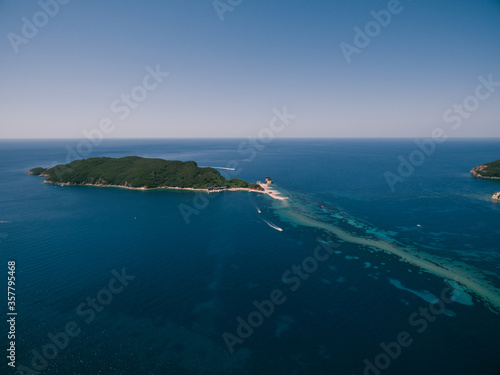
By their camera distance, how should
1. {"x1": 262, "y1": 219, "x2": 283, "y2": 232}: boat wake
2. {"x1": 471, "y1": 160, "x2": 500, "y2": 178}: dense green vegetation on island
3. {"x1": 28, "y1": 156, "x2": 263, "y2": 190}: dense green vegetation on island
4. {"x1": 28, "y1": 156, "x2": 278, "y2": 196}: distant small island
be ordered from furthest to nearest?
{"x1": 471, "y1": 160, "x2": 500, "y2": 178}: dense green vegetation on island
{"x1": 28, "y1": 156, "x2": 263, "y2": 190}: dense green vegetation on island
{"x1": 28, "y1": 156, "x2": 278, "y2": 196}: distant small island
{"x1": 262, "y1": 219, "x2": 283, "y2": 232}: boat wake

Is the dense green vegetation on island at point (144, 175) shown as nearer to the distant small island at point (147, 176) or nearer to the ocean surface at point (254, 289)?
the distant small island at point (147, 176)

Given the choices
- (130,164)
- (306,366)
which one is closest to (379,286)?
(306,366)

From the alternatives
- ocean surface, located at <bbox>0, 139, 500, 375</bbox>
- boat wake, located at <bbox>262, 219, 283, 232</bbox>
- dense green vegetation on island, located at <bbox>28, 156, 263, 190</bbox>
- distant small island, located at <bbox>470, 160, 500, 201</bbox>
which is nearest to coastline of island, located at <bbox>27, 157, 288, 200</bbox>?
dense green vegetation on island, located at <bbox>28, 156, 263, 190</bbox>

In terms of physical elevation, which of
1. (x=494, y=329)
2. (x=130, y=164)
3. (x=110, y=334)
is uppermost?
(x=130, y=164)

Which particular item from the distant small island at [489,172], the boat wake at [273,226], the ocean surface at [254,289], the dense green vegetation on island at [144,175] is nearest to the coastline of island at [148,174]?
the dense green vegetation on island at [144,175]

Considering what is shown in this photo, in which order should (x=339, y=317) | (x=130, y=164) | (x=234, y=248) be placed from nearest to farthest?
(x=339, y=317), (x=234, y=248), (x=130, y=164)

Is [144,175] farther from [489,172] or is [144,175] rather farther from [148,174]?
[489,172]

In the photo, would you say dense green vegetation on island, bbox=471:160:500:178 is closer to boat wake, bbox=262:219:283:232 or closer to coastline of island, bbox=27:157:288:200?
coastline of island, bbox=27:157:288:200

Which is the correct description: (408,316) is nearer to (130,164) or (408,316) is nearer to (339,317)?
(339,317)

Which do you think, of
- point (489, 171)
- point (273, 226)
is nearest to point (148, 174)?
point (273, 226)
